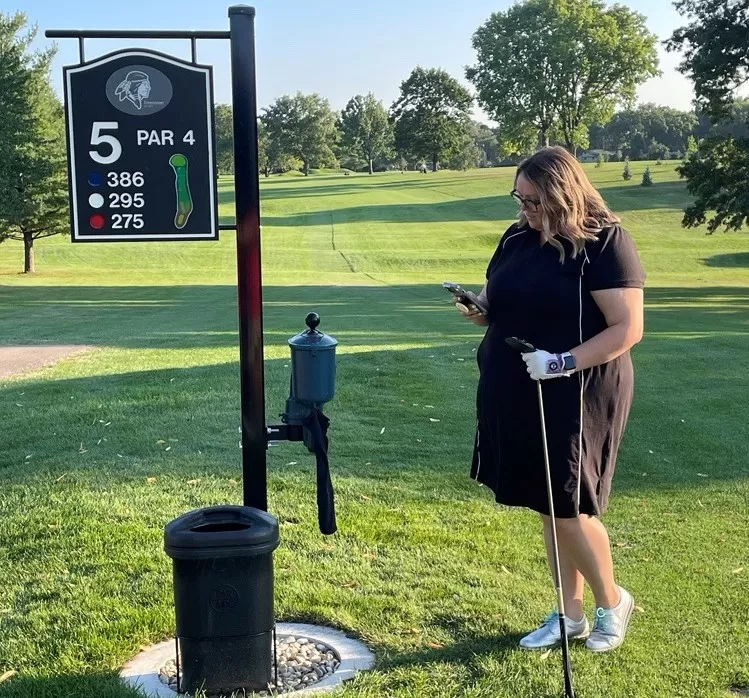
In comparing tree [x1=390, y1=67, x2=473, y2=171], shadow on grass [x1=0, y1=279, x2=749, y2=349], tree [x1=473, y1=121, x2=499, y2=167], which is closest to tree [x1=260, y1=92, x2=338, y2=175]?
tree [x1=390, y1=67, x2=473, y2=171]

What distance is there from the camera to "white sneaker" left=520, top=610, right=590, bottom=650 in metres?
3.58

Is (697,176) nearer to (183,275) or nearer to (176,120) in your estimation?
(183,275)

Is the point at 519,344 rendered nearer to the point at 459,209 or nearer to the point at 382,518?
the point at 382,518

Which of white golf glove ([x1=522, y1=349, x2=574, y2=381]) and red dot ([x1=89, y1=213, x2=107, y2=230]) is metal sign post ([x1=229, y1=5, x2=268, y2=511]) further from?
white golf glove ([x1=522, y1=349, x2=574, y2=381])

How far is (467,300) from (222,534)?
1.24m

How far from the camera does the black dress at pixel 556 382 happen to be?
323 cm

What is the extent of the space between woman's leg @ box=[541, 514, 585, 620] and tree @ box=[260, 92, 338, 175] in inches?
3963

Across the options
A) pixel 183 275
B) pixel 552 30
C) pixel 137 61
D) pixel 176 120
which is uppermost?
pixel 552 30

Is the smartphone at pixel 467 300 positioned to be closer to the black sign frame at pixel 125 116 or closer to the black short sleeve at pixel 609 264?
the black short sleeve at pixel 609 264

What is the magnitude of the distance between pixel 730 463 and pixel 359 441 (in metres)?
2.73

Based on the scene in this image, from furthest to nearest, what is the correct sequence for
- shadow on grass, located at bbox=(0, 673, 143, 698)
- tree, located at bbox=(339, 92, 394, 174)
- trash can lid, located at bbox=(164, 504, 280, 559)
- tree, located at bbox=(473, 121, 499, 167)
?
tree, located at bbox=(473, 121, 499, 167) < tree, located at bbox=(339, 92, 394, 174) < shadow on grass, located at bbox=(0, 673, 143, 698) < trash can lid, located at bbox=(164, 504, 280, 559)

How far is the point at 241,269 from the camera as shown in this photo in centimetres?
331

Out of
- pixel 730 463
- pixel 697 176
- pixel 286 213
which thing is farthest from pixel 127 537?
pixel 286 213

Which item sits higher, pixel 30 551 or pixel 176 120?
pixel 176 120
